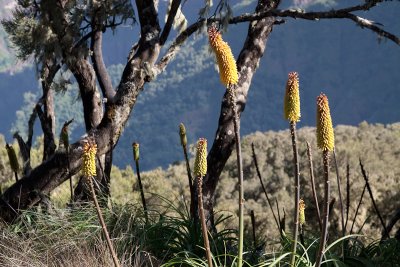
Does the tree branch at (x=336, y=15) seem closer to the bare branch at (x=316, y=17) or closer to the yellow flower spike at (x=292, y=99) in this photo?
the bare branch at (x=316, y=17)

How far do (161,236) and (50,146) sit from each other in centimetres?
374

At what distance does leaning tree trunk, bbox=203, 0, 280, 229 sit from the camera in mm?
5454

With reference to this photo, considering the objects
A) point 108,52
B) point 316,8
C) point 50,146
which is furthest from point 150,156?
point 50,146

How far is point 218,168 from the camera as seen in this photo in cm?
549

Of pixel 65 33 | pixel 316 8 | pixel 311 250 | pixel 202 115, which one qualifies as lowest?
pixel 311 250

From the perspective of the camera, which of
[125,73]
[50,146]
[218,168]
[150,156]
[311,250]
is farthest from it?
[150,156]

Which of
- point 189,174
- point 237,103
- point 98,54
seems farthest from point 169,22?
point 189,174

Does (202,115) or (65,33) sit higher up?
(202,115)

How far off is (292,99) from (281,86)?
128m

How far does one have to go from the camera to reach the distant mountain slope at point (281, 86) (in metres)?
121

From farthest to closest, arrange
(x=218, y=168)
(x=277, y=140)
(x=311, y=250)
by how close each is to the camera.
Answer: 1. (x=277, y=140)
2. (x=218, y=168)
3. (x=311, y=250)

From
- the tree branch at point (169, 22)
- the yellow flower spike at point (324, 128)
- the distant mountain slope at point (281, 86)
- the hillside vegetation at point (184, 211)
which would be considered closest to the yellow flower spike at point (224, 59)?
the yellow flower spike at point (324, 128)

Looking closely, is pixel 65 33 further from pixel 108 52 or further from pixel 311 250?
pixel 108 52

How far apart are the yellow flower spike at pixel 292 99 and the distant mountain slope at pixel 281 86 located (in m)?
114
